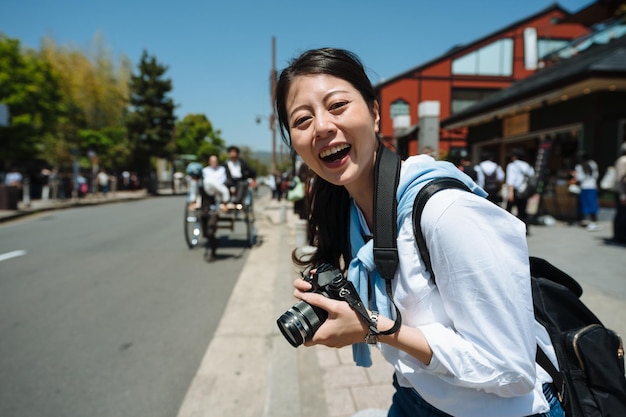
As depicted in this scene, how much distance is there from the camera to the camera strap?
3.48 ft

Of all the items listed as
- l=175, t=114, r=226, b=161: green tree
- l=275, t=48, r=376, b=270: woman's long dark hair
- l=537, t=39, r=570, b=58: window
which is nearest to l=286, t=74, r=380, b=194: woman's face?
l=275, t=48, r=376, b=270: woman's long dark hair

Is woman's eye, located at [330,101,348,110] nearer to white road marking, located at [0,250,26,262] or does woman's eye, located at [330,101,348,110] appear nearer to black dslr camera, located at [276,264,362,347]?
black dslr camera, located at [276,264,362,347]

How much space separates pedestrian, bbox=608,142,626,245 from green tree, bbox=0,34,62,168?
100 ft

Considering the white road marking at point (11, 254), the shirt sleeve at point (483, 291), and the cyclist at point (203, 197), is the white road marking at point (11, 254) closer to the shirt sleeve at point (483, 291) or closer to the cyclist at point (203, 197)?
the cyclist at point (203, 197)

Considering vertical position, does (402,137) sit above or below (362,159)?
above

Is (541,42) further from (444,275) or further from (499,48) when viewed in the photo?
(444,275)

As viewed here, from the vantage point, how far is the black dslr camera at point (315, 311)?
3.45 feet

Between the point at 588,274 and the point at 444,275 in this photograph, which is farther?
the point at 588,274

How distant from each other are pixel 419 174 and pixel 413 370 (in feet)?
1.74

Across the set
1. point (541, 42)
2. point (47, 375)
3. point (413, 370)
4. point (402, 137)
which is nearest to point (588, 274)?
point (413, 370)

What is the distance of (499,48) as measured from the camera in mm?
23906

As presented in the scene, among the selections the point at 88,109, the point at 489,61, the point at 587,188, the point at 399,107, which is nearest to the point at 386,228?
the point at 587,188

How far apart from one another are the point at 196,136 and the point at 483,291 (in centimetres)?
7299

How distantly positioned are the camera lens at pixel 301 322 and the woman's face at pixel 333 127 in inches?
16.1
